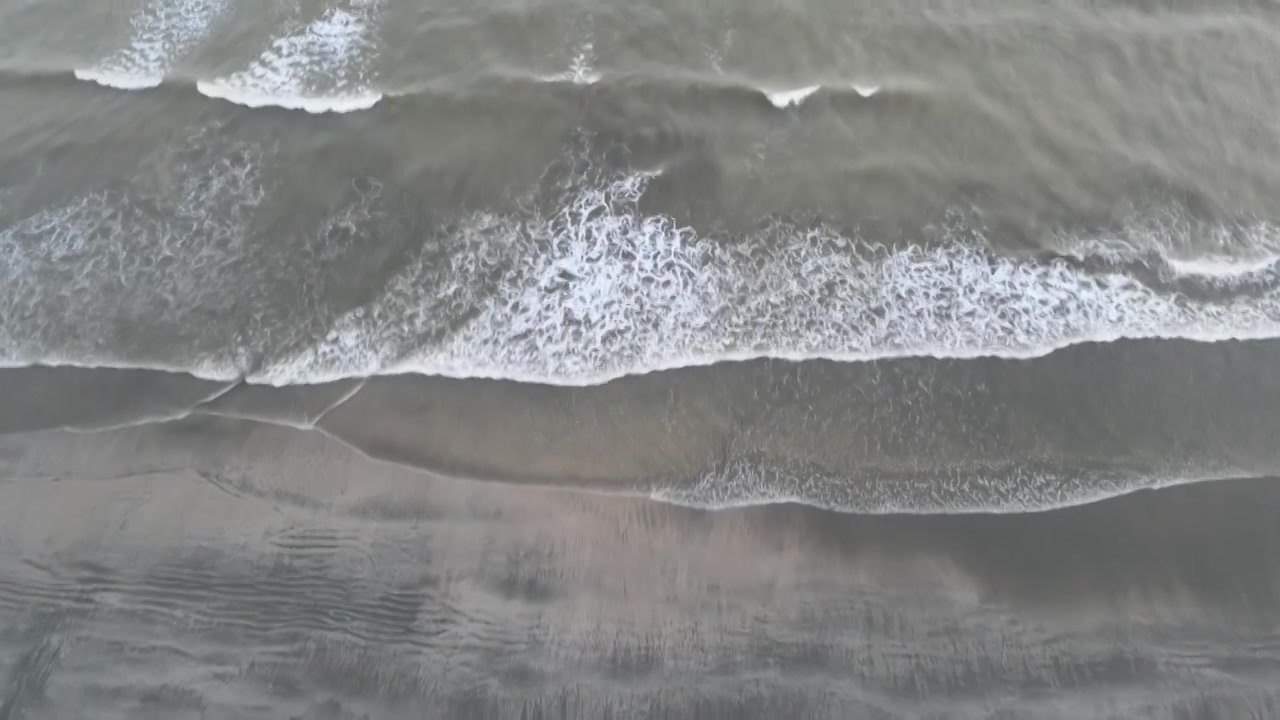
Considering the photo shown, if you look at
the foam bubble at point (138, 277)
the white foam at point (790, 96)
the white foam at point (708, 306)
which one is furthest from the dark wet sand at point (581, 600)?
the white foam at point (790, 96)

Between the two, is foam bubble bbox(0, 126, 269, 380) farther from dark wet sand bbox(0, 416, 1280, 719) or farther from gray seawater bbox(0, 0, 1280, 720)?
dark wet sand bbox(0, 416, 1280, 719)

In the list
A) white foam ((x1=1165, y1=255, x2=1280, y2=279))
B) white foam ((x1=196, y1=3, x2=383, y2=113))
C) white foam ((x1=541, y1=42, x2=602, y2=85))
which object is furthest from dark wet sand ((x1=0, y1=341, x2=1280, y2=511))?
white foam ((x1=541, y1=42, x2=602, y2=85))

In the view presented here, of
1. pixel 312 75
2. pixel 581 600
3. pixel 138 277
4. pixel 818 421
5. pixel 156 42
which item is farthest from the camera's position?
pixel 156 42

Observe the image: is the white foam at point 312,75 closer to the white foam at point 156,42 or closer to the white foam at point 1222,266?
the white foam at point 156,42

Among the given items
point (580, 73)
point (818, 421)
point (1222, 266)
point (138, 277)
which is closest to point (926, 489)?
point (818, 421)

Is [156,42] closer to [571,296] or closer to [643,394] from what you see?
[571,296]
